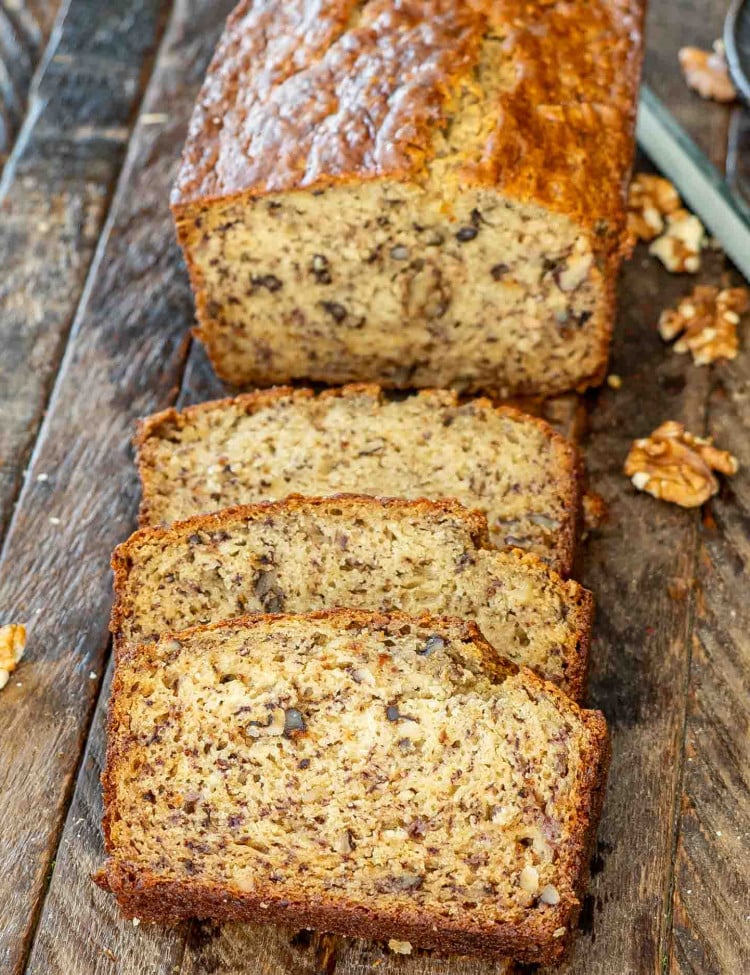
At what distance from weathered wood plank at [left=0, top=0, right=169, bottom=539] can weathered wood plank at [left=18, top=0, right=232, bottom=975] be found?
69 millimetres

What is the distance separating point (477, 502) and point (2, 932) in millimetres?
1568

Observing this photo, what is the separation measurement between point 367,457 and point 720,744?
118 centimetres

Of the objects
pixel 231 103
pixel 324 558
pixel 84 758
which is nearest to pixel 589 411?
pixel 324 558

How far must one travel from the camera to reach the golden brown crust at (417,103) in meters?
3.35

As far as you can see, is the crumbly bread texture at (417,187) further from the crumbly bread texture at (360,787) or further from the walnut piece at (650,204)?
the crumbly bread texture at (360,787)

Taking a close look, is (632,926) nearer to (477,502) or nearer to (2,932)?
(477,502)

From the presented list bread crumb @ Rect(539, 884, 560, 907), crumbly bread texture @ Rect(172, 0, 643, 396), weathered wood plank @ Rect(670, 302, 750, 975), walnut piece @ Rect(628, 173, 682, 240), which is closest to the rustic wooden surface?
weathered wood plank @ Rect(670, 302, 750, 975)

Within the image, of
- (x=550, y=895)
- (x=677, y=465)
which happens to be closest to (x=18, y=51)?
(x=677, y=465)

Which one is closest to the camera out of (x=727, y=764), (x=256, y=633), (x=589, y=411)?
(x=256, y=633)

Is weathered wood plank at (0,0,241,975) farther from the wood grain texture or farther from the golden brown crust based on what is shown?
the wood grain texture

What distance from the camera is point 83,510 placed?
11.9 feet

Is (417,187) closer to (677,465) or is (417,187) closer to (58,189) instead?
(677,465)

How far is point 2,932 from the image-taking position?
291 cm

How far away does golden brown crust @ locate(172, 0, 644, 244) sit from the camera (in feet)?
11.0
